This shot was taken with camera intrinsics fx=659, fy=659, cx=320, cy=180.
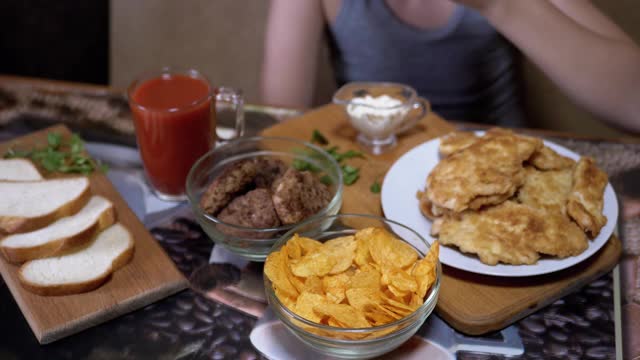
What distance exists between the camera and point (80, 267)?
1446 mm

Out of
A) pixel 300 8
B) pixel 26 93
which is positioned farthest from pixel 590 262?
pixel 26 93

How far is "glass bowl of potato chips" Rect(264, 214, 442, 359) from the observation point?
1169 mm

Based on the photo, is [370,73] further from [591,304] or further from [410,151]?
[591,304]

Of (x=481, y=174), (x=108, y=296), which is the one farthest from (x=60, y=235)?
(x=481, y=174)

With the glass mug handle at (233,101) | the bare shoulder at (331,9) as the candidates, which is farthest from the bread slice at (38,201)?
the bare shoulder at (331,9)

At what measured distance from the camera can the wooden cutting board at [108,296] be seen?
4.40 feet

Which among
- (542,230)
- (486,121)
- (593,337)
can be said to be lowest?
(486,121)

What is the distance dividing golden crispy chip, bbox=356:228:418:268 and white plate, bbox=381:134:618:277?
0.13m

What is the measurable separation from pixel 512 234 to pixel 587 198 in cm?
22

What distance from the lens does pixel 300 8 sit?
2246 millimetres

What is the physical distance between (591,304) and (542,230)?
0.63 ft

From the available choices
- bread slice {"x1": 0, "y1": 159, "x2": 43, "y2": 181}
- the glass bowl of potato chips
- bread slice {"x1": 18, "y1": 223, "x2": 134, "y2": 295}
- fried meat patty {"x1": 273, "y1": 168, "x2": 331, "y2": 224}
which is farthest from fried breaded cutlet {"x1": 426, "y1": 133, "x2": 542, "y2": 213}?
bread slice {"x1": 0, "y1": 159, "x2": 43, "y2": 181}

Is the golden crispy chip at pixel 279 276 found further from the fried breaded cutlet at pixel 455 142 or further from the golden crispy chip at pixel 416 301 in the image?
the fried breaded cutlet at pixel 455 142

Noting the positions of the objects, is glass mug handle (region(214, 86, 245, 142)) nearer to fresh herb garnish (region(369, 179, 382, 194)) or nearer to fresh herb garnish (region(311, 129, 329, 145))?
fresh herb garnish (region(311, 129, 329, 145))
